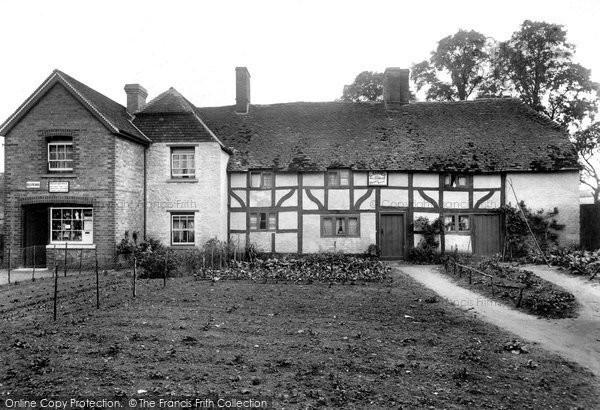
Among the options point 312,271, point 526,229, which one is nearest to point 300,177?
point 312,271

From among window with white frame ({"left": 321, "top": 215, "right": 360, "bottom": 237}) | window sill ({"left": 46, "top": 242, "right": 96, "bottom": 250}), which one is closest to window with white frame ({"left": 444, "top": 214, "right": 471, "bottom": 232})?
window with white frame ({"left": 321, "top": 215, "right": 360, "bottom": 237})

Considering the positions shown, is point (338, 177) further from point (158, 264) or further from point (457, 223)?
point (158, 264)

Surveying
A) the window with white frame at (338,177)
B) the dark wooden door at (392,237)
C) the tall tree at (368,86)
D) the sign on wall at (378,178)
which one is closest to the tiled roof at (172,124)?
the window with white frame at (338,177)

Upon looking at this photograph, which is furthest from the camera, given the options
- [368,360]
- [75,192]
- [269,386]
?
[75,192]

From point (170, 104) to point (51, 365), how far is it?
56.4 ft

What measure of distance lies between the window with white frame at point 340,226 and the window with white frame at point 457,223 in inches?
172

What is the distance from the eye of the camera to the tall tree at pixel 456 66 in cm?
3319

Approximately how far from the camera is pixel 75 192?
18.8m

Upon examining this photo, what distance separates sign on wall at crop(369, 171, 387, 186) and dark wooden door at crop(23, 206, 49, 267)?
1453 centimetres

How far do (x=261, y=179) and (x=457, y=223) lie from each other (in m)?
9.67

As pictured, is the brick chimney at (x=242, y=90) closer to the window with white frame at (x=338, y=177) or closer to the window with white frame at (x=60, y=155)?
the window with white frame at (x=338, y=177)

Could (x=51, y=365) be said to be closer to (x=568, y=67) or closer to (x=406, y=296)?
(x=406, y=296)

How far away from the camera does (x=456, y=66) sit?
3400 cm

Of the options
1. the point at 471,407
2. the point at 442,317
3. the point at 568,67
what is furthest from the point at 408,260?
the point at 568,67
